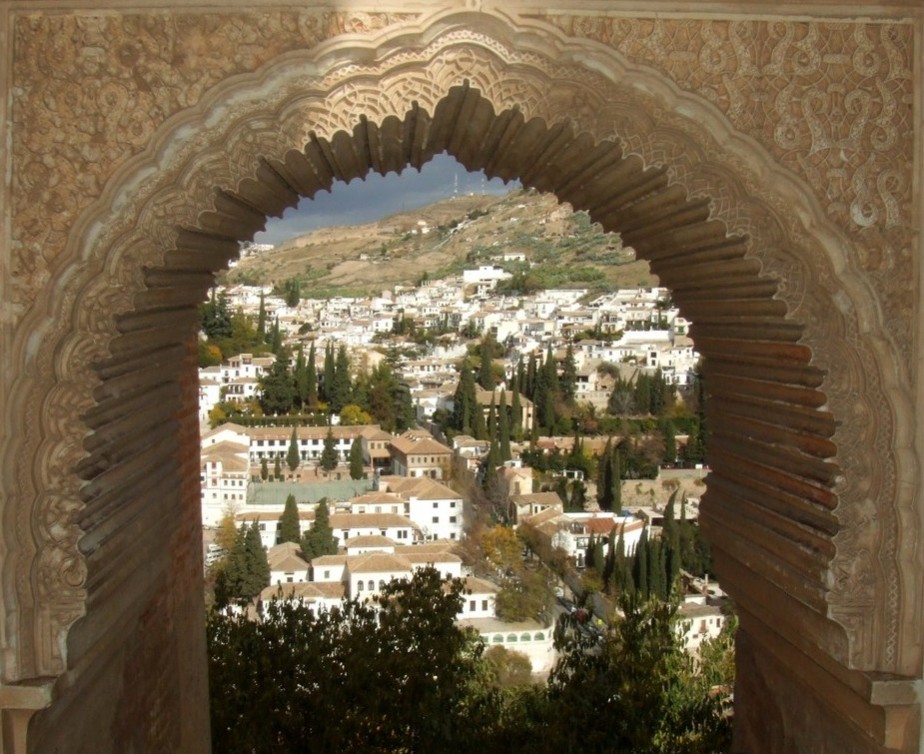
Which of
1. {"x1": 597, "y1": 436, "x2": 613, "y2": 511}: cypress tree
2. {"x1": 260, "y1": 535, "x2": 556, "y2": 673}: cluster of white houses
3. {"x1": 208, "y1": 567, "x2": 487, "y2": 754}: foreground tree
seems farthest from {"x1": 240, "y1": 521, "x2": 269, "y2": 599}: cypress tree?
{"x1": 208, "y1": 567, "x2": 487, "y2": 754}: foreground tree

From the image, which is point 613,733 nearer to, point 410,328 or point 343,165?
point 343,165

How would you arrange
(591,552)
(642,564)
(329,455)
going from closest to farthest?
(642,564), (591,552), (329,455)

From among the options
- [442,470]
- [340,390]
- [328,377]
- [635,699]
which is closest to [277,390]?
[328,377]

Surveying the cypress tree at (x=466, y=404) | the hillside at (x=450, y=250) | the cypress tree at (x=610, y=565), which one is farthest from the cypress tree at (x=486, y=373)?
the hillside at (x=450, y=250)

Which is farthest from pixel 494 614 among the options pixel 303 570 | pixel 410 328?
pixel 410 328

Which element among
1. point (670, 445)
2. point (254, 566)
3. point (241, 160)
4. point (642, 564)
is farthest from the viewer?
point (670, 445)

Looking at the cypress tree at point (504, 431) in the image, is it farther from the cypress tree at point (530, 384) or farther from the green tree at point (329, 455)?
the green tree at point (329, 455)

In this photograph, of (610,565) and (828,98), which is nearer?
(828,98)

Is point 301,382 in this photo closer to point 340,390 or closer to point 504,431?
point 340,390
